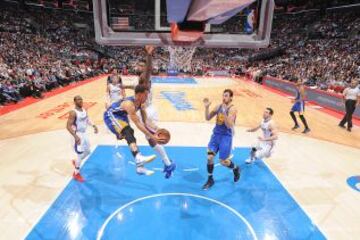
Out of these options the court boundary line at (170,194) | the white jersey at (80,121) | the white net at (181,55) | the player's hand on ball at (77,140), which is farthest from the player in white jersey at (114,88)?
the white net at (181,55)

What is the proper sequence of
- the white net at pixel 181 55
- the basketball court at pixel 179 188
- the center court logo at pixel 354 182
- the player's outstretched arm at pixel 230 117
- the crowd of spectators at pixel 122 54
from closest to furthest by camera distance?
the basketball court at pixel 179 188 → the player's outstretched arm at pixel 230 117 → the center court logo at pixel 354 182 → the crowd of spectators at pixel 122 54 → the white net at pixel 181 55

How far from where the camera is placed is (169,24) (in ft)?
17.9

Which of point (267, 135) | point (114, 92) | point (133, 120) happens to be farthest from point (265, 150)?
point (114, 92)

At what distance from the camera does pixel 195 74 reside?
1218 inches

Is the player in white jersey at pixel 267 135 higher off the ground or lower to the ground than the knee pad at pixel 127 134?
lower

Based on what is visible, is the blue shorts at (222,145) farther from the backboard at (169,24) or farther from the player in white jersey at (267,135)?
the backboard at (169,24)

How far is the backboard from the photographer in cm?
505

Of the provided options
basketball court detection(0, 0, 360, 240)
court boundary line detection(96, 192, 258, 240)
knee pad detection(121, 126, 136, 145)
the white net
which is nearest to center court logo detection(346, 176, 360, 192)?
basketball court detection(0, 0, 360, 240)

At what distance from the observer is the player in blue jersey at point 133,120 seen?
444cm

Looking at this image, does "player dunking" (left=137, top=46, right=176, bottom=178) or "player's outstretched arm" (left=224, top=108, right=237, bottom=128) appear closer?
"player dunking" (left=137, top=46, right=176, bottom=178)

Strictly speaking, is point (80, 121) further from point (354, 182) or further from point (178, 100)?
point (178, 100)

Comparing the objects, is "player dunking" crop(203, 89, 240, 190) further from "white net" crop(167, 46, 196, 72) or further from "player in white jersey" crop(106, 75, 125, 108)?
"white net" crop(167, 46, 196, 72)

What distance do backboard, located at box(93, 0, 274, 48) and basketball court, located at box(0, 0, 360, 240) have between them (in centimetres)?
2

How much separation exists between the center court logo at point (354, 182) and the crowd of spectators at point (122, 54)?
35.3 feet
